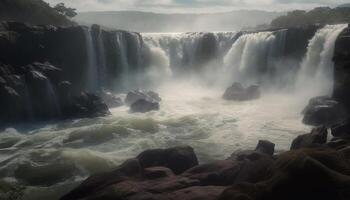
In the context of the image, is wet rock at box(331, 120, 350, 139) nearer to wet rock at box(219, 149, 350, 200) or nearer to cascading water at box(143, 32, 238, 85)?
wet rock at box(219, 149, 350, 200)

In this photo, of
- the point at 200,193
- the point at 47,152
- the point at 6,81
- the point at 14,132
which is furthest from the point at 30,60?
the point at 200,193

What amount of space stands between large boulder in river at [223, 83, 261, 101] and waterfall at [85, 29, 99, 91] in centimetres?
1208

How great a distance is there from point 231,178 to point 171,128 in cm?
1387

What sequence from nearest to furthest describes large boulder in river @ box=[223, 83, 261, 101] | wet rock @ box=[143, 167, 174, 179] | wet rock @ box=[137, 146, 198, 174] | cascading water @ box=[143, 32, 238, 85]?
wet rock @ box=[143, 167, 174, 179] < wet rock @ box=[137, 146, 198, 174] < large boulder in river @ box=[223, 83, 261, 101] < cascading water @ box=[143, 32, 238, 85]

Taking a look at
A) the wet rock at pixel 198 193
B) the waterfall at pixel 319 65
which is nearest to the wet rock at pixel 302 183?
the wet rock at pixel 198 193

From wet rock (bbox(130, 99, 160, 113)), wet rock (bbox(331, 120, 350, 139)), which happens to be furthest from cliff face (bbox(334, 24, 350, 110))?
wet rock (bbox(130, 99, 160, 113))

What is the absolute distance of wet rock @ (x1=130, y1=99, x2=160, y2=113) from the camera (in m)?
35.5

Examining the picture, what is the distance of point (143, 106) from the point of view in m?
35.6

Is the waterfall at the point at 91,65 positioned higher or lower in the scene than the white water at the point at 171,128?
higher

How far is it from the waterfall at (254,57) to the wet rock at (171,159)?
86.9ft

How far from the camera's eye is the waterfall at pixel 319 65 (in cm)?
3669

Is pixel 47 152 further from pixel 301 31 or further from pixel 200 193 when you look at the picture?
pixel 301 31

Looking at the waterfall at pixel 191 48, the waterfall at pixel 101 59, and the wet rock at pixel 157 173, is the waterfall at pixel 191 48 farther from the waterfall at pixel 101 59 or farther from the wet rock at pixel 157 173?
the wet rock at pixel 157 173

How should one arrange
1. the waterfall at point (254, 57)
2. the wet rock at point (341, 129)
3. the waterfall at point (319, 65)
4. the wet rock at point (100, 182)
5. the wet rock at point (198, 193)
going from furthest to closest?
the waterfall at point (254, 57) → the waterfall at point (319, 65) → the wet rock at point (341, 129) → the wet rock at point (100, 182) → the wet rock at point (198, 193)
